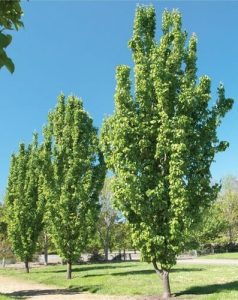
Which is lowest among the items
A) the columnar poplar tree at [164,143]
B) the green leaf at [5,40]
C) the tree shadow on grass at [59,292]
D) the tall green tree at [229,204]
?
the tree shadow on grass at [59,292]

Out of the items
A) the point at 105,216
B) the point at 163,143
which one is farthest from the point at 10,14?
the point at 105,216

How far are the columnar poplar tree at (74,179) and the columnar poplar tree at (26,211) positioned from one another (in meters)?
9.09

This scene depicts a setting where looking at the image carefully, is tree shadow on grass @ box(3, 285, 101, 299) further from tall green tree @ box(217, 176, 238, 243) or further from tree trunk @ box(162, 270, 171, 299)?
tall green tree @ box(217, 176, 238, 243)

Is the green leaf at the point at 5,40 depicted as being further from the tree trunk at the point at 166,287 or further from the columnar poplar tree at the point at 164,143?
the tree trunk at the point at 166,287

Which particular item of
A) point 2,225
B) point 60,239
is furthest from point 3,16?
point 2,225

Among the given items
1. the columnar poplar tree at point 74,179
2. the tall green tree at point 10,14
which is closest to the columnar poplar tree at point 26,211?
the columnar poplar tree at point 74,179

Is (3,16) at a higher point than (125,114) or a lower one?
lower

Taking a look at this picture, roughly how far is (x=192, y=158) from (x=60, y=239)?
40.7 ft

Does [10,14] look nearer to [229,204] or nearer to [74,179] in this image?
[74,179]

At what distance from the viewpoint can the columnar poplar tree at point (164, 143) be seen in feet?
53.2

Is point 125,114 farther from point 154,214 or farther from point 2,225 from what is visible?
point 2,225

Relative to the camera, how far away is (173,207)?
16.2 m

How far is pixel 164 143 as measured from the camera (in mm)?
16516

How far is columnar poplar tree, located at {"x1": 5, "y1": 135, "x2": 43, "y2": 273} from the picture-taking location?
3734cm
